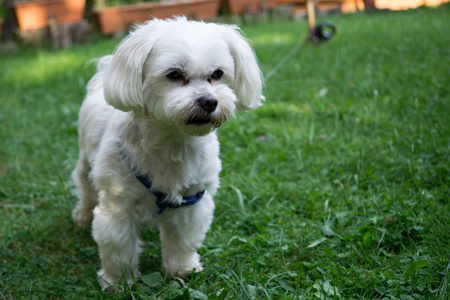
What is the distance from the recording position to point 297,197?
3.42 metres

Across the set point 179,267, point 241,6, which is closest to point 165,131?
point 179,267

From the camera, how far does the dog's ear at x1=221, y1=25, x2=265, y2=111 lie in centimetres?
251

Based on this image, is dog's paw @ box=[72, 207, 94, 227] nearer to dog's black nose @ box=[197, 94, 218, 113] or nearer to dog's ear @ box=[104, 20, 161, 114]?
dog's ear @ box=[104, 20, 161, 114]

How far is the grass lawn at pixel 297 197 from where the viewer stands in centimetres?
256

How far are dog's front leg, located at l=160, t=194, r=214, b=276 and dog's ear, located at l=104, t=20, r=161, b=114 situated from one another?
695mm

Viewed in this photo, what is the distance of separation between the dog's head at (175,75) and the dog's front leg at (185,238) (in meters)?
0.58

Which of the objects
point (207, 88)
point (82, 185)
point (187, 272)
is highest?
point (207, 88)

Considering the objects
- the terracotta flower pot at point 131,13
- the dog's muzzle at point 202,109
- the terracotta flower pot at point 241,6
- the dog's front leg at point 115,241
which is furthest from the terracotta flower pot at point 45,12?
the dog's muzzle at point 202,109

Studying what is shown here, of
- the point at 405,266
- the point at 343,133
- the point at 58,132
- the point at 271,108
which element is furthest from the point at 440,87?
the point at 58,132

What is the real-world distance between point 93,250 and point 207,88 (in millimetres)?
1386

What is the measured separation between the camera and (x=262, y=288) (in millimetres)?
2432

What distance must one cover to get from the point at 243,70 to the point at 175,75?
39 cm

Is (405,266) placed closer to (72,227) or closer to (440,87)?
(72,227)

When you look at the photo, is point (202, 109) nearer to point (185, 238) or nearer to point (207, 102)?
point (207, 102)
